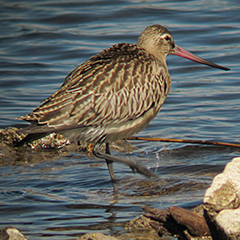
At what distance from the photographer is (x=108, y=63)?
554 centimetres

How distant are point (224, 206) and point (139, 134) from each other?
4.44 m

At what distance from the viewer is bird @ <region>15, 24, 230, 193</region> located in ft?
17.2

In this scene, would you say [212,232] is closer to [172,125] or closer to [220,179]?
[220,179]

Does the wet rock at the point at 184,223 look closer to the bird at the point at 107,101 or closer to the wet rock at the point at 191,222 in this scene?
the wet rock at the point at 191,222

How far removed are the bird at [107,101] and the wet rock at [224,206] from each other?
80.7 inches

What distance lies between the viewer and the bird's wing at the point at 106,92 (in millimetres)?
5230

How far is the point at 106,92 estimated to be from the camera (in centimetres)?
545

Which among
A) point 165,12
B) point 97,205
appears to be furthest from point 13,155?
point 165,12

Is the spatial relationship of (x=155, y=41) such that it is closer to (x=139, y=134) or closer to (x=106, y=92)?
(x=106, y=92)

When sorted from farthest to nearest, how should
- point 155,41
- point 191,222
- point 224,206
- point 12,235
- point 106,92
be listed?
point 155,41 → point 106,92 → point 191,222 → point 12,235 → point 224,206

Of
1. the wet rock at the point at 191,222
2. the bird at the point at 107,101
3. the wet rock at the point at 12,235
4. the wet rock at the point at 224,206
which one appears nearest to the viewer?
the wet rock at the point at 224,206

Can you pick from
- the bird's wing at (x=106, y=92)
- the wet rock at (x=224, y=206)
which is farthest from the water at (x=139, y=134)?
the wet rock at (x=224, y=206)

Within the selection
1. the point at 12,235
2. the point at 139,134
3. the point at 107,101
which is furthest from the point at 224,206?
the point at 139,134

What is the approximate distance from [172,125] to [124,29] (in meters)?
5.84
